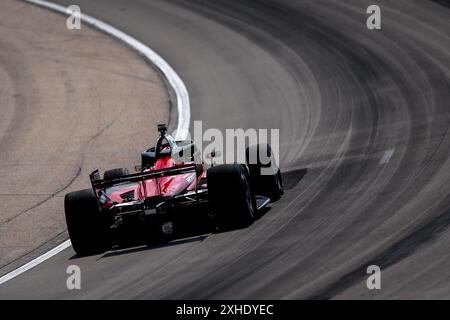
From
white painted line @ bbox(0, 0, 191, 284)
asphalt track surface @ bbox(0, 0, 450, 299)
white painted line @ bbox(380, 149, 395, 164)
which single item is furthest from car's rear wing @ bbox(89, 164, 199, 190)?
white painted line @ bbox(380, 149, 395, 164)

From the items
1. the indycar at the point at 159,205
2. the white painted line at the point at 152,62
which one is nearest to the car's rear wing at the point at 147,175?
the indycar at the point at 159,205

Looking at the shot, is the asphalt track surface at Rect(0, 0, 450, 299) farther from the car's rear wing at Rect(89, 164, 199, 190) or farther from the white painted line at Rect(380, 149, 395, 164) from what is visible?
the car's rear wing at Rect(89, 164, 199, 190)

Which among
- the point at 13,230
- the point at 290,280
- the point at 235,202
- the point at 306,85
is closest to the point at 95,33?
the point at 306,85

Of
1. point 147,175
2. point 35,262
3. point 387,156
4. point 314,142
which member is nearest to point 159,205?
point 147,175

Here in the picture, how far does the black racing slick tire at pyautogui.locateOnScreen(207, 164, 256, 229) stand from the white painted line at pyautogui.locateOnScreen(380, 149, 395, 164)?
382 cm

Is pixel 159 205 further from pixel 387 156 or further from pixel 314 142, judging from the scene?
pixel 314 142

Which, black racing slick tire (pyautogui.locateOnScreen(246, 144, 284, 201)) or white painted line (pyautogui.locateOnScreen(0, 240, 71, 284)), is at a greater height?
black racing slick tire (pyautogui.locateOnScreen(246, 144, 284, 201))

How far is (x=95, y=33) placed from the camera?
30828 millimetres

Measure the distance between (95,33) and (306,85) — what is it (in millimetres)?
8452

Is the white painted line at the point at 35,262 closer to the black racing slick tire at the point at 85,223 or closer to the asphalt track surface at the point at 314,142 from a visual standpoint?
the asphalt track surface at the point at 314,142

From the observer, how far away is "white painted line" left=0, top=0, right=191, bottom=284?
15727 millimetres

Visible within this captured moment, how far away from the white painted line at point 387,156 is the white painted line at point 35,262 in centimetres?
554

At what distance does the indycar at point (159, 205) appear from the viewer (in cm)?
1487
